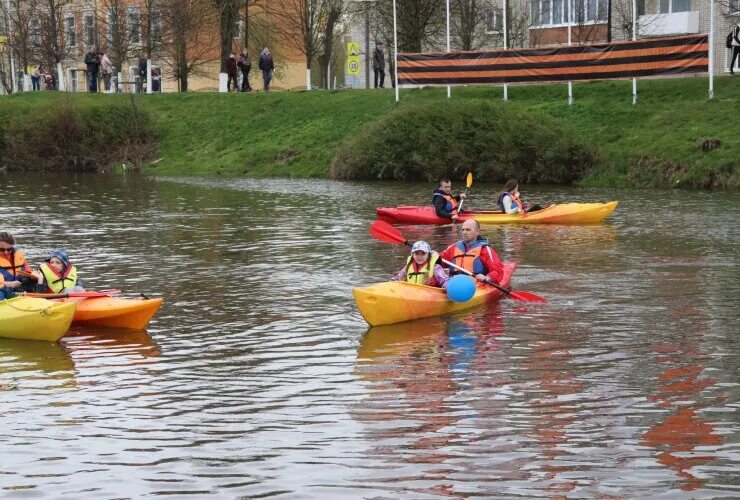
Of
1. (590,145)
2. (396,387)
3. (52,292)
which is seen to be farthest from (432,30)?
(396,387)

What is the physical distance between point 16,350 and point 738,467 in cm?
798

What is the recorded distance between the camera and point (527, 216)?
23609 millimetres

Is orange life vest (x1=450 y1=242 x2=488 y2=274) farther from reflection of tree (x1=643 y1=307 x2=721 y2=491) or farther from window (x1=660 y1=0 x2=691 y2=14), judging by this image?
window (x1=660 y1=0 x2=691 y2=14)

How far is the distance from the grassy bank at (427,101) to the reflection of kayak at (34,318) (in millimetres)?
20477

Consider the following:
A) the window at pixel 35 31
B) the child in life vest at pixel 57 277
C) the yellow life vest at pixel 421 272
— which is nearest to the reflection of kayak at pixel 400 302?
the yellow life vest at pixel 421 272

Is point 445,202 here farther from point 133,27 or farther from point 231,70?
point 133,27

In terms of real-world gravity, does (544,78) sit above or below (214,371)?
above

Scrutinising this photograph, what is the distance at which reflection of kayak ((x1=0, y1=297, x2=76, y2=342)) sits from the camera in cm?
1311

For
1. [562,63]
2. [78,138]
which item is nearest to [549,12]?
[562,63]

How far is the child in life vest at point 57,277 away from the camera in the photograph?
14.5 meters

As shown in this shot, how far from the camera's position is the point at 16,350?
13102 millimetres

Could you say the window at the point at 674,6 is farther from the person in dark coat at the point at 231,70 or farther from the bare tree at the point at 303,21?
the person in dark coat at the point at 231,70

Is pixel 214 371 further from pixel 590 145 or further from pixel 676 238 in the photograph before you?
pixel 590 145

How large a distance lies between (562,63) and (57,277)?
83.1 ft
